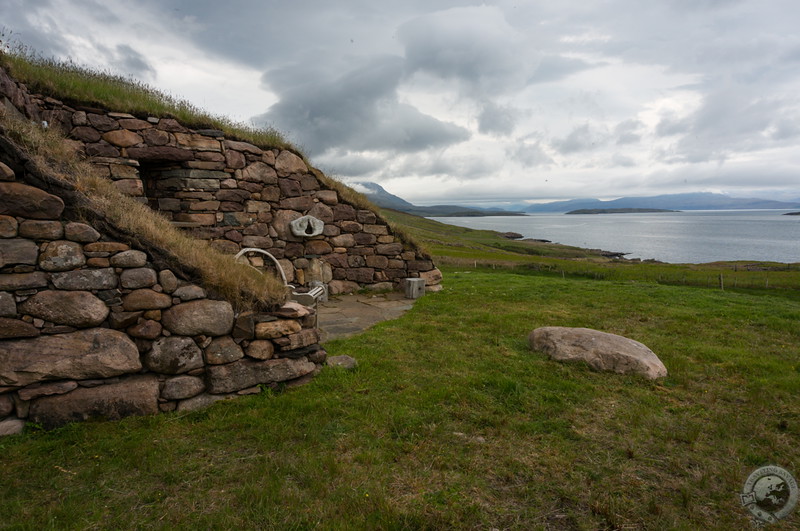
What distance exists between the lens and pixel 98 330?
13.9 feet

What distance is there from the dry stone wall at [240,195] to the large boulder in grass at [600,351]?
5760 millimetres

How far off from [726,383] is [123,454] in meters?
7.35

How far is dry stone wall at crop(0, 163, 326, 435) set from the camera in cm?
393

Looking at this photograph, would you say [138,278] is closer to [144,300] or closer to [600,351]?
[144,300]

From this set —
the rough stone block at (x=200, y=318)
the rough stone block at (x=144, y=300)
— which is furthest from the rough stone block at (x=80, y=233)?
the rough stone block at (x=200, y=318)

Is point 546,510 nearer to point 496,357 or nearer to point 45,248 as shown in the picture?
point 496,357

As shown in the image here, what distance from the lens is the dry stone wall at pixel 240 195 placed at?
331 inches

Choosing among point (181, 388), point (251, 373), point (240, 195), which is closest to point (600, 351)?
point (251, 373)

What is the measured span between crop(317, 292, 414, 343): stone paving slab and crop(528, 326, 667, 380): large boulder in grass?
3.40 meters

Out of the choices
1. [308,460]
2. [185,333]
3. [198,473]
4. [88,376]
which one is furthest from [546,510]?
[88,376]

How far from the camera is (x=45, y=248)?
404cm

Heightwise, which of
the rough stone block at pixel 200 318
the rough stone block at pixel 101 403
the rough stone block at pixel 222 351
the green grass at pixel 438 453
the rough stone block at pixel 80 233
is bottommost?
the green grass at pixel 438 453

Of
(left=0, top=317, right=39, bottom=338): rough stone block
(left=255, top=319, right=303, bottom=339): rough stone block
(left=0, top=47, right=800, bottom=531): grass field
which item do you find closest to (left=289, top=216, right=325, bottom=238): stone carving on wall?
(left=0, top=47, right=800, bottom=531): grass field

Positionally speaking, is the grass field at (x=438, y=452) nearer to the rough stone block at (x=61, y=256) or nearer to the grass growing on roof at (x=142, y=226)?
the grass growing on roof at (x=142, y=226)
